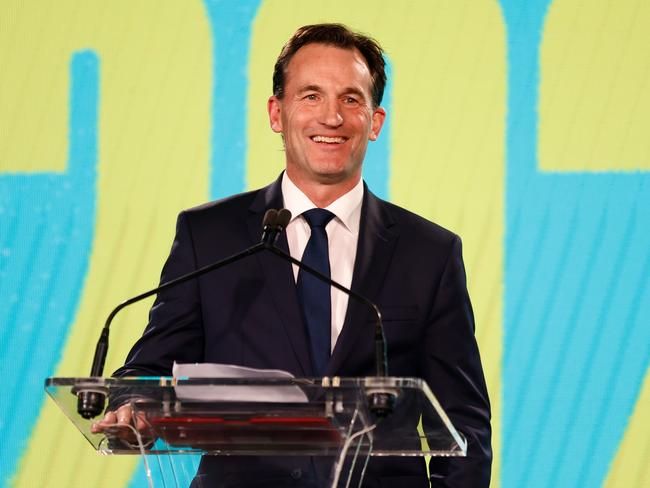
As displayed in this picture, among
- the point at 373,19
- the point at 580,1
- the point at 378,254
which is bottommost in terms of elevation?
the point at 378,254

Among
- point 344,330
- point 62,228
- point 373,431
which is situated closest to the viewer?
point 373,431

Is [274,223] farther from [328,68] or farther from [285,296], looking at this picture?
[328,68]

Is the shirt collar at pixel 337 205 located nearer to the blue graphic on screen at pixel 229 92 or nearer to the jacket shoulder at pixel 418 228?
the jacket shoulder at pixel 418 228

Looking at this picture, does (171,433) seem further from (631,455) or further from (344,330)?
(631,455)

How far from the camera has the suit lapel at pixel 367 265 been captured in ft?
7.70

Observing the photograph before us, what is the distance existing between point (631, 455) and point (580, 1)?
1.31 metres

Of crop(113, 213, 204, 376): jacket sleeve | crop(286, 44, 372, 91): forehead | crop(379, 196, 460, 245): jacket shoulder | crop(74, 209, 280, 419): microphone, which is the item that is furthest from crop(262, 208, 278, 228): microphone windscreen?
crop(286, 44, 372, 91): forehead

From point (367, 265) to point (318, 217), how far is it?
0.18m

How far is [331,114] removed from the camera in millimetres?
2703

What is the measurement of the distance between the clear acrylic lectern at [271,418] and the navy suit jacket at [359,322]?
1.32 feet

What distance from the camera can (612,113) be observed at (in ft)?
10.9

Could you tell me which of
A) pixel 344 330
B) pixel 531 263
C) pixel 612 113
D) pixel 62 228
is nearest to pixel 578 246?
pixel 531 263

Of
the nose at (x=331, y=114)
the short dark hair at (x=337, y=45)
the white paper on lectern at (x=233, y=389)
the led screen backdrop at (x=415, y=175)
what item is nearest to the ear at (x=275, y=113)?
the short dark hair at (x=337, y=45)

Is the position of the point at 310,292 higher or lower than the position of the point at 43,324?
higher
